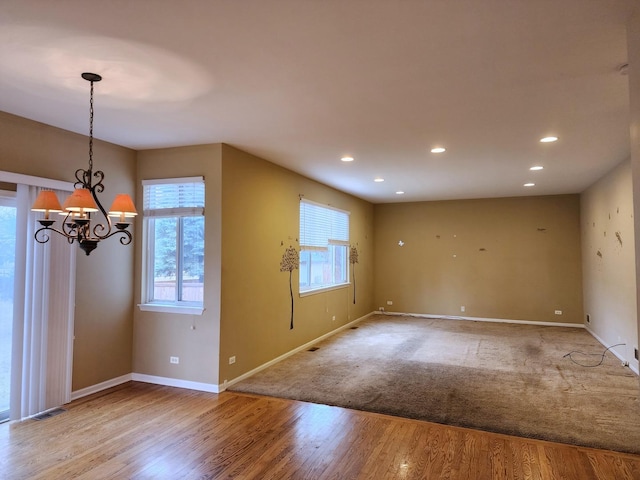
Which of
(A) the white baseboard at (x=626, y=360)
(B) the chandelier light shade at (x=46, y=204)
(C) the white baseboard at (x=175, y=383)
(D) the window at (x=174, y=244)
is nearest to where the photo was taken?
(B) the chandelier light shade at (x=46, y=204)

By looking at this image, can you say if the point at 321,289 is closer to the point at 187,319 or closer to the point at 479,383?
the point at 187,319

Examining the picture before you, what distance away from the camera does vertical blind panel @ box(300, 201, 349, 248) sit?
640 centimetres

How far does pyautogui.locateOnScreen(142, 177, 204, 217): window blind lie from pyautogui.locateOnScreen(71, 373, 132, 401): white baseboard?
195 centimetres

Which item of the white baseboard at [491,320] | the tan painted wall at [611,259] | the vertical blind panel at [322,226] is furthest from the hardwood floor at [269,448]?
the white baseboard at [491,320]

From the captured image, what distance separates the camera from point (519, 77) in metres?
2.74

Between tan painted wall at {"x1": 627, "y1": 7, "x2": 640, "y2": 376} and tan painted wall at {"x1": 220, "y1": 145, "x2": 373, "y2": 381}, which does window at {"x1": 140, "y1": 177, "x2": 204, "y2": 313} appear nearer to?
tan painted wall at {"x1": 220, "y1": 145, "x2": 373, "y2": 381}

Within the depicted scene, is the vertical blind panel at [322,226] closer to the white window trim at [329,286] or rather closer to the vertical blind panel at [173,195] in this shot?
the white window trim at [329,286]

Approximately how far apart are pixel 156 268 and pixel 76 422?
1.82 m

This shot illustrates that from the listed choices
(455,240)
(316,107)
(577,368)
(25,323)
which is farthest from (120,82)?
(455,240)

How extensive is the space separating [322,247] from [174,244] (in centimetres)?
285

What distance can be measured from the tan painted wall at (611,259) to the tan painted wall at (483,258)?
1.47 ft

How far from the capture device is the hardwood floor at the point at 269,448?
108 inches

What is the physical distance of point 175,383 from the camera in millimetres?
4574

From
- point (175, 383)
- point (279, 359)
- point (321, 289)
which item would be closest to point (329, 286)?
point (321, 289)
